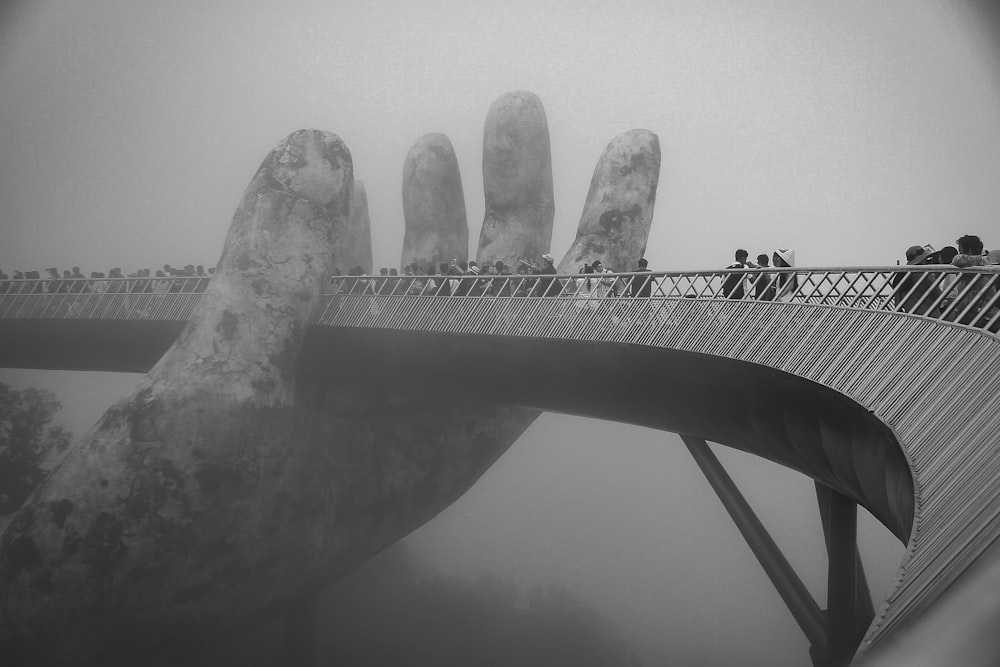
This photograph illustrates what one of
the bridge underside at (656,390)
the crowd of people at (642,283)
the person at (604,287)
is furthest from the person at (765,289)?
the person at (604,287)

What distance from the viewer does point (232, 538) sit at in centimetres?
1764

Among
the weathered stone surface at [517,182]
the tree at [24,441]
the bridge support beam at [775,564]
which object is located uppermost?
the weathered stone surface at [517,182]

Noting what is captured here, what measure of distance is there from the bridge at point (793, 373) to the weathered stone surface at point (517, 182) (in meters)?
6.11

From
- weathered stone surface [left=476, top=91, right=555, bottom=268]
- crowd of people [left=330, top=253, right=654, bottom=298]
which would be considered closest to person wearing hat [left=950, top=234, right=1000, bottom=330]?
crowd of people [left=330, top=253, right=654, bottom=298]

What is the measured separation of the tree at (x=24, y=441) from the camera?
91.1ft

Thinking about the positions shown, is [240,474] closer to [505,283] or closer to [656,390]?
[505,283]

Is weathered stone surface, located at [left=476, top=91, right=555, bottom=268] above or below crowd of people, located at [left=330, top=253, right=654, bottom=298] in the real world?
above

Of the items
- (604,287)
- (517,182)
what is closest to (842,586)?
(604,287)

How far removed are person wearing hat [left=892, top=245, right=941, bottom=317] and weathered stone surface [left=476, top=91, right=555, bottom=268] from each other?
1656 cm

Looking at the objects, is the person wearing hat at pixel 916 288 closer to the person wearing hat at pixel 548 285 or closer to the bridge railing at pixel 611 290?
the bridge railing at pixel 611 290

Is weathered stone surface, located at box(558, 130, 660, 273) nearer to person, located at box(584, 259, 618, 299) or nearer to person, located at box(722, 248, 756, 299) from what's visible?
person, located at box(584, 259, 618, 299)

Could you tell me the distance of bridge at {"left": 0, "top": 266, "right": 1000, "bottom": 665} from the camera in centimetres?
482

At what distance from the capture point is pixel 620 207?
2391cm

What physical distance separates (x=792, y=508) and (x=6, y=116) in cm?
4616
